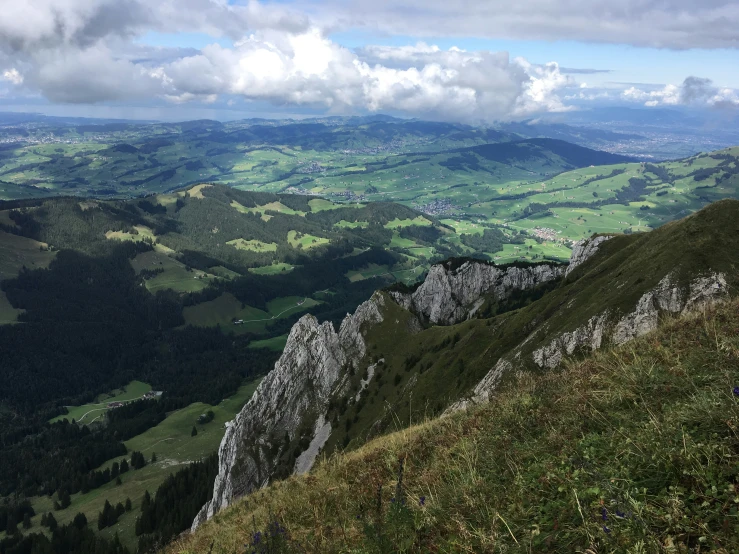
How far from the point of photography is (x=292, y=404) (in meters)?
103

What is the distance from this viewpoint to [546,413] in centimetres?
1152

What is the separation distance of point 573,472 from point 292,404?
10167 centimetres

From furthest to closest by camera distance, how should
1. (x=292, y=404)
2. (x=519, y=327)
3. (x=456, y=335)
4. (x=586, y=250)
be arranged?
(x=292, y=404) → (x=586, y=250) → (x=456, y=335) → (x=519, y=327)

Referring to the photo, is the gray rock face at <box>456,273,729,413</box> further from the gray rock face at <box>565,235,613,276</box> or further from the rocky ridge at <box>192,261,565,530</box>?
the rocky ridge at <box>192,261,565,530</box>

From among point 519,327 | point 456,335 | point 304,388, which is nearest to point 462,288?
point 456,335

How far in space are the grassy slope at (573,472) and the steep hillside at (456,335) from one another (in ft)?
66.2

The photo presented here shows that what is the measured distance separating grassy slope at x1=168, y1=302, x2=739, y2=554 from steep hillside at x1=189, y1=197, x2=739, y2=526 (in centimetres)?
2017

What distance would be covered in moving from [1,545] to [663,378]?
203 m

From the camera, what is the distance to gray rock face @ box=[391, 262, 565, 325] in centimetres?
13100

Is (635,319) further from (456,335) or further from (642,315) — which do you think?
(456,335)

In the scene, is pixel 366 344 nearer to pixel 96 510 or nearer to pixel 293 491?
pixel 293 491

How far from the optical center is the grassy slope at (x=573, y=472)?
5879 mm

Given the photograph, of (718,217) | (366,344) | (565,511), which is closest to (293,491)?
(565,511)

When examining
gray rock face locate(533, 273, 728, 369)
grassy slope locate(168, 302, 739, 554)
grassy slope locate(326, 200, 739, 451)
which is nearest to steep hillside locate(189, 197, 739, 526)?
gray rock face locate(533, 273, 728, 369)
